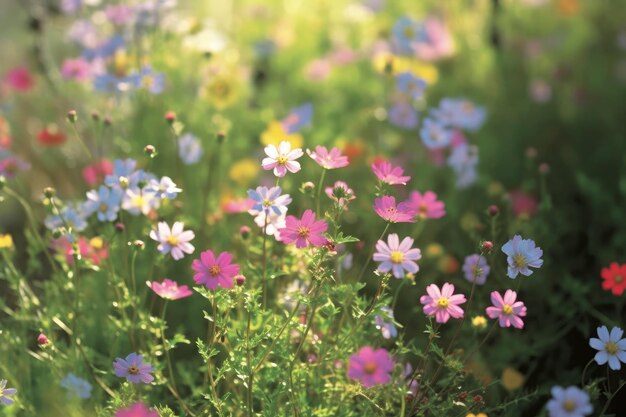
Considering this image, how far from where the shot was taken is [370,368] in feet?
4.25

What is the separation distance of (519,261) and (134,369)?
2.46 feet

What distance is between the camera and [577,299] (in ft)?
6.77

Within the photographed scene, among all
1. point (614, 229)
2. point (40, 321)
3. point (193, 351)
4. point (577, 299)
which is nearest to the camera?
point (40, 321)

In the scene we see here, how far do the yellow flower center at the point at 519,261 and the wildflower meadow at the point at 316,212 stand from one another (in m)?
0.01

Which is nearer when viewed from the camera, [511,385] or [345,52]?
[511,385]

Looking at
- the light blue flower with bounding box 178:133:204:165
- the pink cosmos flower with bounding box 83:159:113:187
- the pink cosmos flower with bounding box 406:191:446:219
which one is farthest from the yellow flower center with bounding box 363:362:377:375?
the pink cosmos flower with bounding box 83:159:113:187

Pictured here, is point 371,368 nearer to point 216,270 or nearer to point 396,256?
point 396,256

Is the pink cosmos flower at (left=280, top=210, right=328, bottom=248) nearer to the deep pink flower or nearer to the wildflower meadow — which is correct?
the wildflower meadow

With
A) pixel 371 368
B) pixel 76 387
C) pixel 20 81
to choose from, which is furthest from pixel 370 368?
pixel 20 81

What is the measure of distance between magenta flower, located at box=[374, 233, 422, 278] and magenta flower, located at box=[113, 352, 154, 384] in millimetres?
481

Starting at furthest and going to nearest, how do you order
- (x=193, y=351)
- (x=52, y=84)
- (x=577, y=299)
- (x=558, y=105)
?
1. (x=558, y=105)
2. (x=52, y=84)
3. (x=193, y=351)
4. (x=577, y=299)

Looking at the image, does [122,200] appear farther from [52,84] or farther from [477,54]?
[477,54]

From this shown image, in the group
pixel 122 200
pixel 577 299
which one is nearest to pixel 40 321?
pixel 122 200

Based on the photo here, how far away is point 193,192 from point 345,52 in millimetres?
1064
